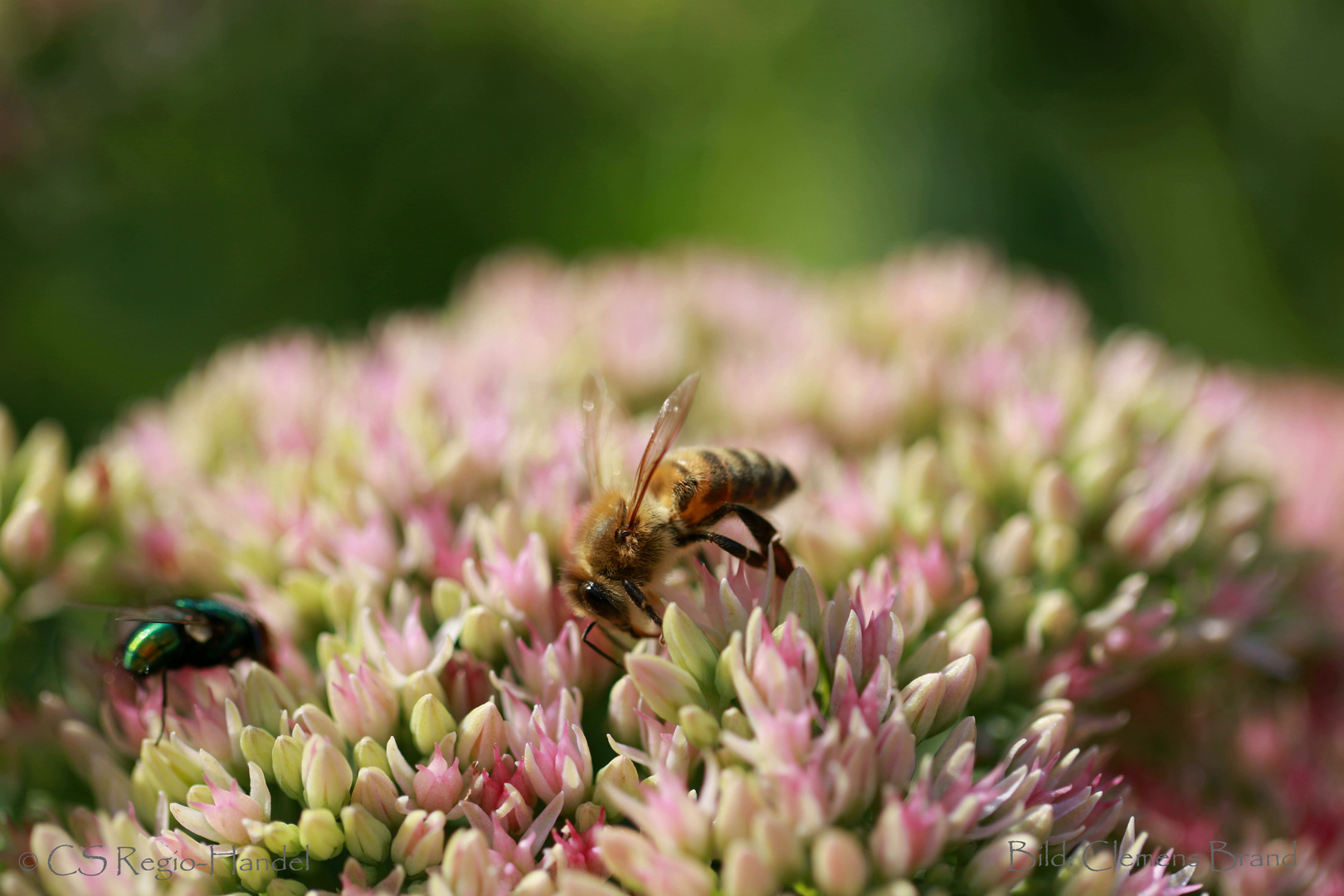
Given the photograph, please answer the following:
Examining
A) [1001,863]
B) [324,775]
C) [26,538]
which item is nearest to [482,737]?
[324,775]

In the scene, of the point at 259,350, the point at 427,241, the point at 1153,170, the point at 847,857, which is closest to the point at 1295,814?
the point at 847,857

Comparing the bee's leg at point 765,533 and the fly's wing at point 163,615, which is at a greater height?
the bee's leg at point 765,533

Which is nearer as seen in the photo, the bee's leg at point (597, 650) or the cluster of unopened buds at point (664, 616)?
the cluster of unopened buds at point (664, 616)

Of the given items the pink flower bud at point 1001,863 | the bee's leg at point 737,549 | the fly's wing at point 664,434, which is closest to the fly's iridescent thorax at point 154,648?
the fly's wing at point 664,434

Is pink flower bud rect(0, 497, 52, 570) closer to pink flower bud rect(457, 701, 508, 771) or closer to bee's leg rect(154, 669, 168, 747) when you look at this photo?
bee's leg rect(154, 669, 168, 747)

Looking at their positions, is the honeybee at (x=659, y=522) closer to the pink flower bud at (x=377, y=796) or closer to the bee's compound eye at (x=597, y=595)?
the bee's compound eye at (x=597, y=595)

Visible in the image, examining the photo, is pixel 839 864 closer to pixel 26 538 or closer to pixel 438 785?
pixel 438 785

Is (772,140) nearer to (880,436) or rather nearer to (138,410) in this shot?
(880,436)

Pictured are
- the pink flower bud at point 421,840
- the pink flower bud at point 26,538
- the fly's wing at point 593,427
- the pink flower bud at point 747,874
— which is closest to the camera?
the pink flower bud at point 747,874
